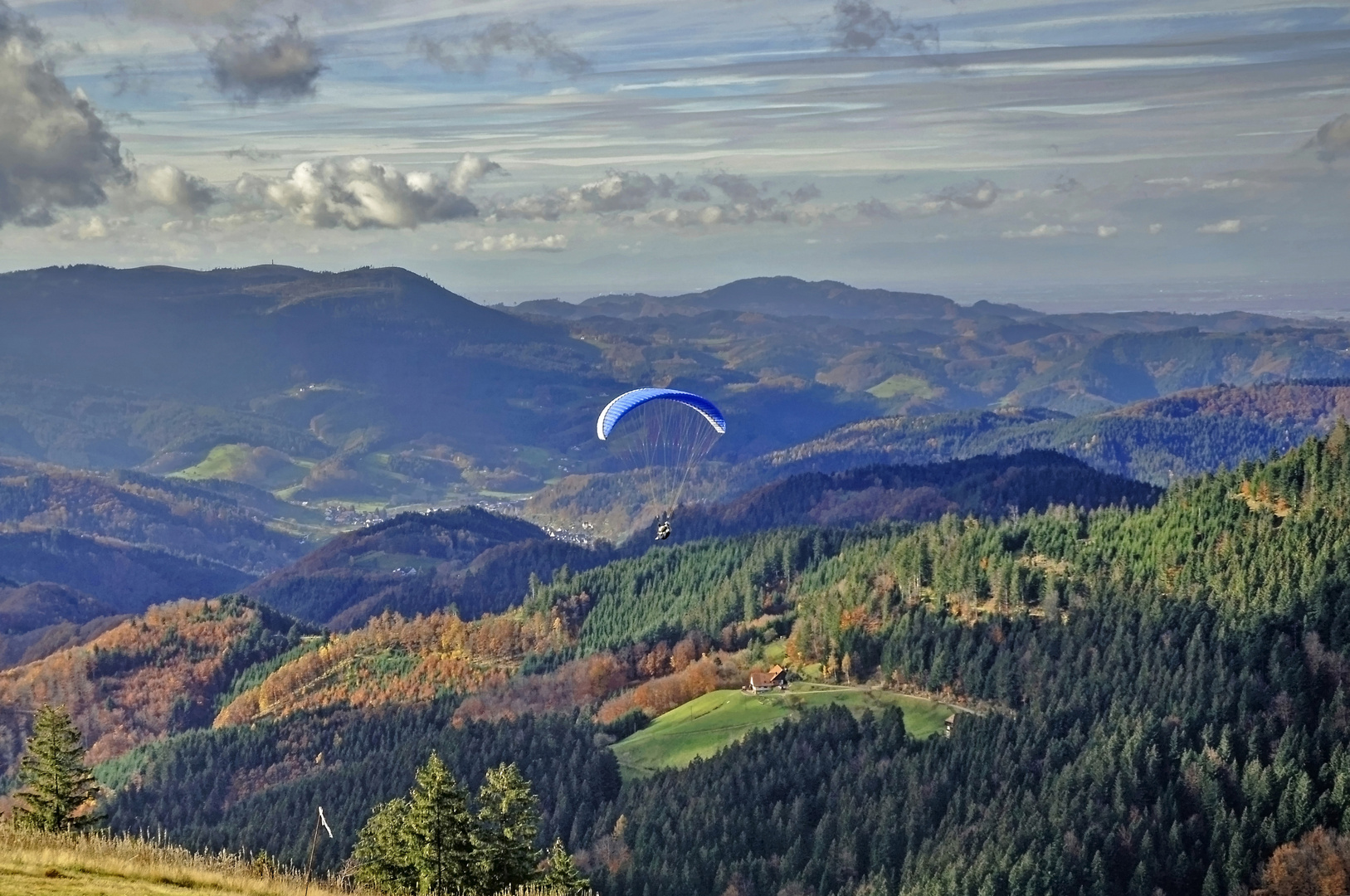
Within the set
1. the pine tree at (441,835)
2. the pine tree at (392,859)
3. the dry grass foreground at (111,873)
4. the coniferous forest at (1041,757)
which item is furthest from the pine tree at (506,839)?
the coniferous forest at (1041,757)

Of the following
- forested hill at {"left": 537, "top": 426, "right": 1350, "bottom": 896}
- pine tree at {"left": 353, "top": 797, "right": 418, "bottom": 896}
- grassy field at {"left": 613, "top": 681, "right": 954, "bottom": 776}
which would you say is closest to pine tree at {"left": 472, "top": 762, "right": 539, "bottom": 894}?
pine tree at {"left": 353, "top": 797, "right": 418, "bottom": 896}

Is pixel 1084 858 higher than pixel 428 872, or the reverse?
pixel 428 872

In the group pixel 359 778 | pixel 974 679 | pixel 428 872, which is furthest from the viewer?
pixel 359 778

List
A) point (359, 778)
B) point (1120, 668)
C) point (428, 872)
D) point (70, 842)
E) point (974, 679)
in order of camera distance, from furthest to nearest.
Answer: point (359, 778)
point (974, 679)
point (1120, 668)
point (428, 872)
point (70, 842)

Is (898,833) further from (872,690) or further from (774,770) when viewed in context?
(872,690)

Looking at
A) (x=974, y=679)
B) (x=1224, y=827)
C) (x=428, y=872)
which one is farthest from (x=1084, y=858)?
(x=428, y=872)

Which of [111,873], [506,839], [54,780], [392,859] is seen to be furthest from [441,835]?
[111,873]

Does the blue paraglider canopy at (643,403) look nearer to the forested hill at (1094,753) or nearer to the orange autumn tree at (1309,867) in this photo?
the forested hill at (1094,753)

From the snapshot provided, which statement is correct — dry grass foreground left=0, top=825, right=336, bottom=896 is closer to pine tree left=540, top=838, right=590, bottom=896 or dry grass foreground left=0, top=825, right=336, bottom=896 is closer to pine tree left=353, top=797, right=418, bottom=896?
pine tree left=353, top=797, right=418, bottom=896
